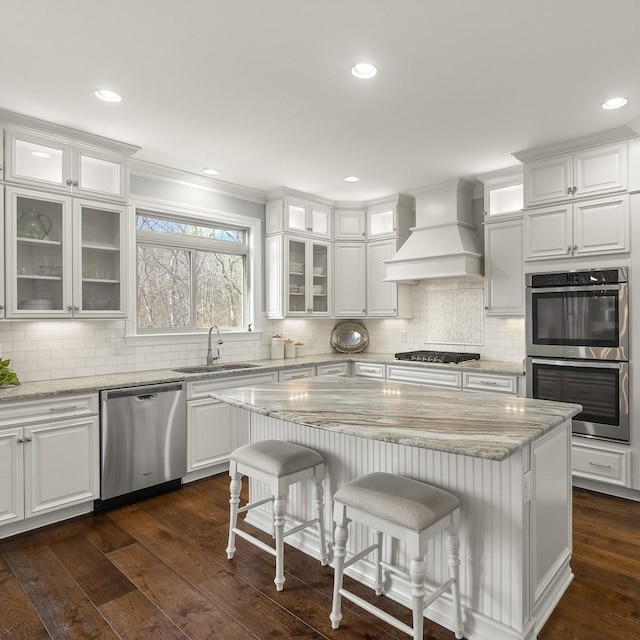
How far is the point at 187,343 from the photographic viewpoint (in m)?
4.43

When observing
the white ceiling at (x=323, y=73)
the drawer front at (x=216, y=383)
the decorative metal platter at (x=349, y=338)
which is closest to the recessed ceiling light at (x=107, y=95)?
the white ceiling at (x=323, y=73)

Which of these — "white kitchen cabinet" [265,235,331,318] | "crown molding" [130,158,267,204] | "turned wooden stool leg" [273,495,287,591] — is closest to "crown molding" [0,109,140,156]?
"crown molding" [130,158,267,204]

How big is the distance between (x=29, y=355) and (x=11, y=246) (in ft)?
2.81

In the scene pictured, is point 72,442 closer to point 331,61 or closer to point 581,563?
point 331,61

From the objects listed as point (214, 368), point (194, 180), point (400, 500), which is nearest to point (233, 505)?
point (400, 500)

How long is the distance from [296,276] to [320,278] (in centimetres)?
38

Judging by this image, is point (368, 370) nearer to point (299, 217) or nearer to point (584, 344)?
point (299, 217)

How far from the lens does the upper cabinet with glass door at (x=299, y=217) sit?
16.3 feet

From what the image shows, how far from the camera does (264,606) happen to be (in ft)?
7.16

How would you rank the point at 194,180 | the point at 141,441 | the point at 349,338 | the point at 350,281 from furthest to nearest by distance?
the point at 349,338, the point at 350,281, the point at 194,180, the point at 141,441

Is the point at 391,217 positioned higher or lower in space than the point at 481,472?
higher

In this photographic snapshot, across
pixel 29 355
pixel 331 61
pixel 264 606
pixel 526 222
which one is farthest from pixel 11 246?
pixel 526 222

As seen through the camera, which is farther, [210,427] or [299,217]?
[299,217]

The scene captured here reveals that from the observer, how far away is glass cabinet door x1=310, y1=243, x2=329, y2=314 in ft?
17.4
